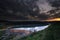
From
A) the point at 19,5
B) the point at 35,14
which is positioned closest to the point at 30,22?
the point at 35,14

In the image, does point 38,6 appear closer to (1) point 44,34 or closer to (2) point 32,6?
(2) point 32,6

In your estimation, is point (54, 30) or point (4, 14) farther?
point (54, 30)

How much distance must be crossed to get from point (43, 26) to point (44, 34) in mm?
86

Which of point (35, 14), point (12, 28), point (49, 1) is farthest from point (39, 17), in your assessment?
point (12, 28)

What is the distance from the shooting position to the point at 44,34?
1.48 m

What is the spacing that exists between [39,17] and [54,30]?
220mm

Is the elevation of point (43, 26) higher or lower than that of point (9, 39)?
higher

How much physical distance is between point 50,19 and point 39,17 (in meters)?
0.11

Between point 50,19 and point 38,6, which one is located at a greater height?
point 38,6

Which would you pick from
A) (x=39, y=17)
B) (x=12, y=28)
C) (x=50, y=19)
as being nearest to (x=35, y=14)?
(x=39, y=17)

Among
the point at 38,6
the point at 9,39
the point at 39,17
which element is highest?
the point at 38,6

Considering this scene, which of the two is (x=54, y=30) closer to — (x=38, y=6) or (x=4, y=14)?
(x=38, y=6)

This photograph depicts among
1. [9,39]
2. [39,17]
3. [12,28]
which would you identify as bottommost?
[9,39]

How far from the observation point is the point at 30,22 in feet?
4.68
